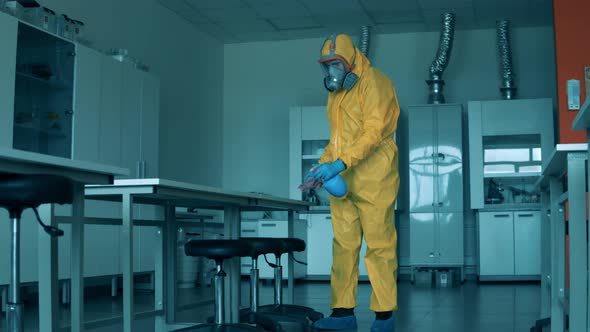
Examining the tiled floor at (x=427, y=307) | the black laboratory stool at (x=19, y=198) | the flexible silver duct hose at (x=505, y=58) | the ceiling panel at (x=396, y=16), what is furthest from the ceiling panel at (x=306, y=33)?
the black laboratory stool at (x=19, y=198)

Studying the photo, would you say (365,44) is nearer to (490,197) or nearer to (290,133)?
(290,133)

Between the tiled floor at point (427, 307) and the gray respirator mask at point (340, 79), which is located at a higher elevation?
the gray respirator mask at point (340, 79)

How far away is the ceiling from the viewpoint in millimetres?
8133

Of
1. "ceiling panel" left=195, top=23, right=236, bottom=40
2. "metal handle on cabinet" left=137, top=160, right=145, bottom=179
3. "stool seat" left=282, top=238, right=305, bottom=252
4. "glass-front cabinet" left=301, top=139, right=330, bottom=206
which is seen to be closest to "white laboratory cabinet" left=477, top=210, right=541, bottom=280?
"glass-front cabinet" left=301, top=139, right=330, bottom=206

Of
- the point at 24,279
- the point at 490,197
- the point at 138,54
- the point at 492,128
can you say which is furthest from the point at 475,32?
the point at 24,279

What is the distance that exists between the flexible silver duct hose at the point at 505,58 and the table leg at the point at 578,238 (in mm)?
5900

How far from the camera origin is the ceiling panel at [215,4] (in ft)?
26.5

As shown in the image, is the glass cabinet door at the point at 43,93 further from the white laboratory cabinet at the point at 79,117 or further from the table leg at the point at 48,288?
the table leg at the point at 48,288

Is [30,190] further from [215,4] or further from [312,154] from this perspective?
[312,154]

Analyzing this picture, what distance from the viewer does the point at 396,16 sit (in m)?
8.56

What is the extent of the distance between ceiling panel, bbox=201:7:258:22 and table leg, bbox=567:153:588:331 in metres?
6.02

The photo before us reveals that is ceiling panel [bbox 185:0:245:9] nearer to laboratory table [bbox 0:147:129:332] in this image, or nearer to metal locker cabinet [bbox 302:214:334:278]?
metal locker cabinet [bbox 302:214:334:278]

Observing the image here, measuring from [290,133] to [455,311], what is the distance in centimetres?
420

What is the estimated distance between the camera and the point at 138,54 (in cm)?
778
